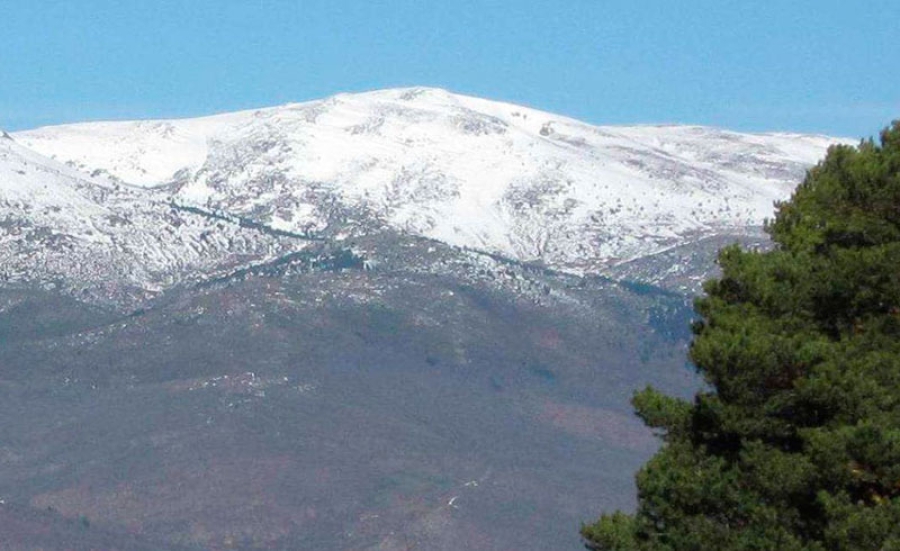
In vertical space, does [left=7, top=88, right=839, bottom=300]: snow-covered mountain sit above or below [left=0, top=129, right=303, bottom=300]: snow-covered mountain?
above

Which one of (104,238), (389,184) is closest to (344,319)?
(104,238)

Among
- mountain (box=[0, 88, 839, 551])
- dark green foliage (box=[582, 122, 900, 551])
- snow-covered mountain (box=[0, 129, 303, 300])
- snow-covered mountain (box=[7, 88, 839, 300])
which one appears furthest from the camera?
snow-covered mountain (box=[7, 88, 839, 300])

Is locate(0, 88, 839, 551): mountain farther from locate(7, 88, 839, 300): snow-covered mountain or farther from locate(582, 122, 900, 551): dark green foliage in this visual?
locate(582, 122, 900, 551): dark green foliage

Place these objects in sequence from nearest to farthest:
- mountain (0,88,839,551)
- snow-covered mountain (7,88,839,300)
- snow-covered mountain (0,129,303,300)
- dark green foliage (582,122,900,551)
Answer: dark green foliage (582,122,900,551) → mountain (0,88,839,551) → snow-covered mountain (0,129,303,300) → snow-covered mountain (7,88,839,300)

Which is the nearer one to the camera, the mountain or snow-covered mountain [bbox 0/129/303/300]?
the mountain

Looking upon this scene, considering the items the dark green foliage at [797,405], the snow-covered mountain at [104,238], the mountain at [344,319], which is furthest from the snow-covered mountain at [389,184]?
the dark green foliage at [797,405]

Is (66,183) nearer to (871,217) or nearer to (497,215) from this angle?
(497,215)

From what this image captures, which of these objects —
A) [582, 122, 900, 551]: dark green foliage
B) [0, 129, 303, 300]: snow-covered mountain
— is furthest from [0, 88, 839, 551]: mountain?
[582, 122, 900, 551]: dark green foliage
